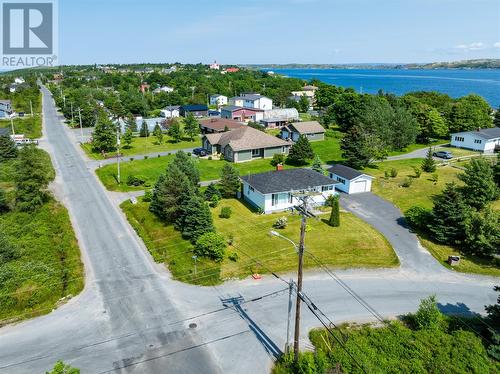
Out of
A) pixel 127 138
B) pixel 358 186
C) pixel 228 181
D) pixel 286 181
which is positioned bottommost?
pixel 358 186

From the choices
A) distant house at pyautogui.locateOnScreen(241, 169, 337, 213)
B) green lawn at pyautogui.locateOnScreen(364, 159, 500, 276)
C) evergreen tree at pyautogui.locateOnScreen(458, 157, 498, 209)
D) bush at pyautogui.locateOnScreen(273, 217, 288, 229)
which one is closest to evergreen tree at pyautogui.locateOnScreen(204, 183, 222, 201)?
distant house at pyautogui.locateOnScreen(241, 169, 337, 213)

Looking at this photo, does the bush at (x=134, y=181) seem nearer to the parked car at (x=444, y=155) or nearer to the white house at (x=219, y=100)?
the parked car at (x=444, y=155)

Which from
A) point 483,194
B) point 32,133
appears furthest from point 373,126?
point 32,133

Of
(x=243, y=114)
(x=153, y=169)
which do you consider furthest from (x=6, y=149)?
(x=243, y=114)

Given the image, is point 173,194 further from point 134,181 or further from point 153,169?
point 153,169

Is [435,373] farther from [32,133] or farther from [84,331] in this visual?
[32,133]

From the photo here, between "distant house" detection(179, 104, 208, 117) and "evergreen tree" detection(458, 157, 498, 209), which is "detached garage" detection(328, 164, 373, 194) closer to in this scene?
"evergreen tree" detection(458, 157, 498, 209)
